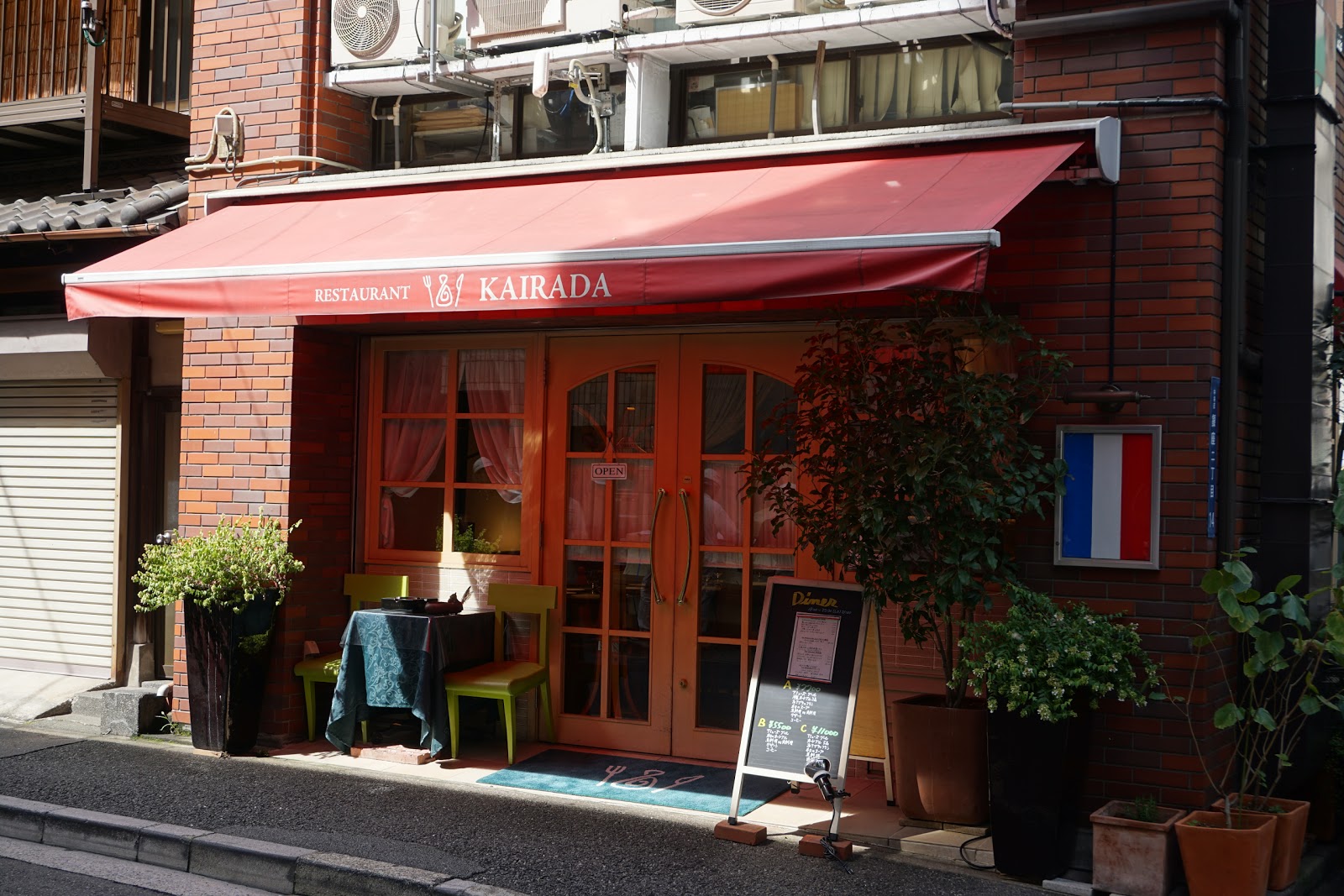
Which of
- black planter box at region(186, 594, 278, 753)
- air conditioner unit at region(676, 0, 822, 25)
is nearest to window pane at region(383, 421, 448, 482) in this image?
black planter box at region(186, 594, 278, 753)

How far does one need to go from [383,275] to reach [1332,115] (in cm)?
529

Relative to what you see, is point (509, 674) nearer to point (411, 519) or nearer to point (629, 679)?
point (629, 679)

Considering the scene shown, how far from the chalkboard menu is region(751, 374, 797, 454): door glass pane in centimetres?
106

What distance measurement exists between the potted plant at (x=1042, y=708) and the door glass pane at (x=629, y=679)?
2.66 meters

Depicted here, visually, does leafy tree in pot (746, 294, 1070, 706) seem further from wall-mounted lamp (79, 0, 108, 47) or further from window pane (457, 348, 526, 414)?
wall-mounted lamp (79, 0, 108, 47)

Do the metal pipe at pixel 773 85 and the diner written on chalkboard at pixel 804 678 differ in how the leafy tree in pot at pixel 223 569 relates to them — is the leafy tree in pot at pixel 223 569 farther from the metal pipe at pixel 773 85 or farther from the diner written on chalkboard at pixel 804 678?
the metal pipe at pixel 773 85

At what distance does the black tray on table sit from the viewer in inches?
322

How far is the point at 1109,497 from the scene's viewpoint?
6.53m

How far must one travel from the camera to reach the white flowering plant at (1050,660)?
584 cm

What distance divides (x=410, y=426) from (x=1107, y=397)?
4725mm

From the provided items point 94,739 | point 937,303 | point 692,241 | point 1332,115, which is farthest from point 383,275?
point 1332,115

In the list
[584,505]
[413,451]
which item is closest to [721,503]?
[584,505]

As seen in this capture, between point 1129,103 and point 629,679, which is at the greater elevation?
point 1129,103

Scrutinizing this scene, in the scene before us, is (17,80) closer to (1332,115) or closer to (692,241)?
(692,241)
